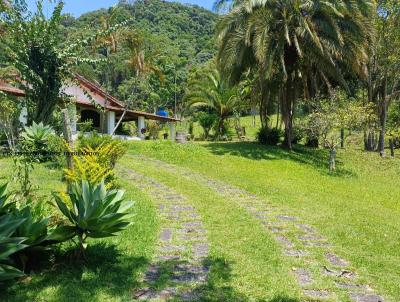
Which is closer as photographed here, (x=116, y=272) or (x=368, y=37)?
(x=116, y=272)

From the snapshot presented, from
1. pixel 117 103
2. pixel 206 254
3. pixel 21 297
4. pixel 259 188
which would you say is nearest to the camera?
pixel 21 297

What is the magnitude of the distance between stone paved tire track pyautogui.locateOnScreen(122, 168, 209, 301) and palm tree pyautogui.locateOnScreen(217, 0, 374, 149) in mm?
10279

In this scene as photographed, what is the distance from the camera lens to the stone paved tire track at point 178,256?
4.62m

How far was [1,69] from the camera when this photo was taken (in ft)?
34.1

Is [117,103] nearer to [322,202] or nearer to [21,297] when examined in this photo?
[322,202]

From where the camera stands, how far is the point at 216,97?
26953mm

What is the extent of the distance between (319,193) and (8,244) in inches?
382

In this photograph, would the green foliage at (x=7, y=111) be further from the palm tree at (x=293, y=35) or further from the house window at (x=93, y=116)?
the house window at (x=93, y=116)

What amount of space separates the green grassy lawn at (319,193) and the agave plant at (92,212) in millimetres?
1663

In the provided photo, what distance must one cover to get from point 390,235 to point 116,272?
18.1ft

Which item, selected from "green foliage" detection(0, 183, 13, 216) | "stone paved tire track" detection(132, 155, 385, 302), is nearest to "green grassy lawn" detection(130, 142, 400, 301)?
"stone paved tire track" detection(132, 155, 385, 302)

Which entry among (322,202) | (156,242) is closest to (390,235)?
(322,202)

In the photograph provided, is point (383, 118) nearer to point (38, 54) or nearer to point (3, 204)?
point (38, 54)

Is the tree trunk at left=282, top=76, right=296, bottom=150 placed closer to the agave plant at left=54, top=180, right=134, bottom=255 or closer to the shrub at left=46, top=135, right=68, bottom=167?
the shrub at left=46, top=135, right=68, bottom=167
